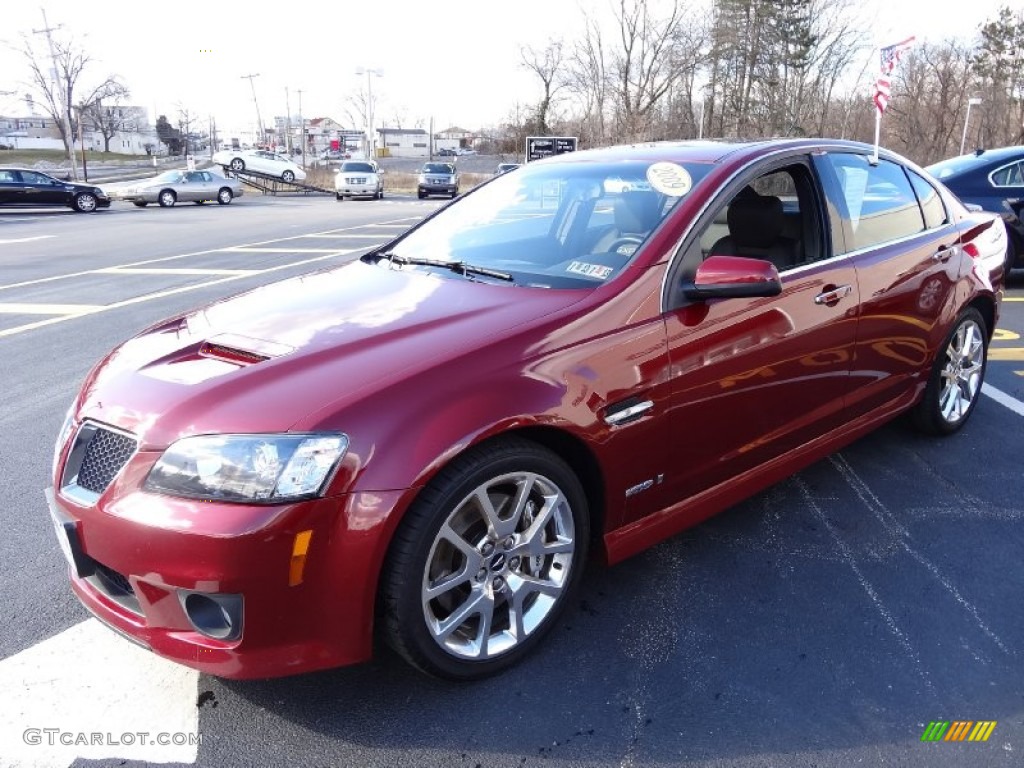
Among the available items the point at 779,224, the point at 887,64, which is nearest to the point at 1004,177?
the point at 887,64

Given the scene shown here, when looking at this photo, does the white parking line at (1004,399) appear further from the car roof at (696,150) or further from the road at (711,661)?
the car roof at (696,150)

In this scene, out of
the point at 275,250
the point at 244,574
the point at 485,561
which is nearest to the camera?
the point at 244,574

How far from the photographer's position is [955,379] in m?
4.52

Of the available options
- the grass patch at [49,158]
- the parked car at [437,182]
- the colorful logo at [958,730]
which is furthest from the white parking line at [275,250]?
the grass patch at [49,158]

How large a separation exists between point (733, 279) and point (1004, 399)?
3667 mm

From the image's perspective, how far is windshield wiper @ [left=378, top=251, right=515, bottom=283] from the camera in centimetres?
307

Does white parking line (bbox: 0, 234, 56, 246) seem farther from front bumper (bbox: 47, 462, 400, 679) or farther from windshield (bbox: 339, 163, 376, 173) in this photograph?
windshield (bbox: 339, 163, 376, 173)

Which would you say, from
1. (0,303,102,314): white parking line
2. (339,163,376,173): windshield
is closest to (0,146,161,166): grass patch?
(339,163,376,173): windshield

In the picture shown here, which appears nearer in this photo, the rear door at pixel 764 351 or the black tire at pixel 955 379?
the rear door at pixel 764 351

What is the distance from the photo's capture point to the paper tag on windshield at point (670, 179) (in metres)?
3.11

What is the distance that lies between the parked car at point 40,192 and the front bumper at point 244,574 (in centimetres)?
2839

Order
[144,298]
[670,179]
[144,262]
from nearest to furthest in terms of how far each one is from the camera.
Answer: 1. [670,179]
2. [144,298]
3. [144,262]

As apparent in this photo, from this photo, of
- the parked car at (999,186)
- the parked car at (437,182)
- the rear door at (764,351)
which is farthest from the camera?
the parked car at (437,182)

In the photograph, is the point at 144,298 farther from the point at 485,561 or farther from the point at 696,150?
the point at 485,561
